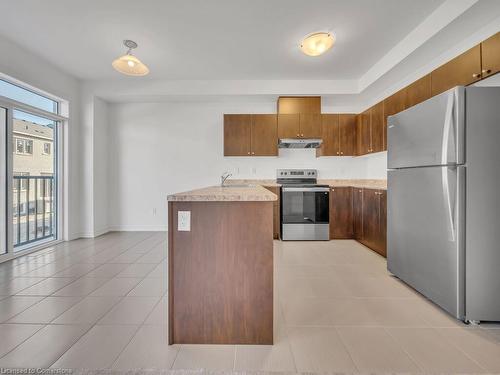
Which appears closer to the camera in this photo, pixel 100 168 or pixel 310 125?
pixel 310 125

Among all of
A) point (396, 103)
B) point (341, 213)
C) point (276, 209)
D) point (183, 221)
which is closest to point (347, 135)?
point (396, 103)

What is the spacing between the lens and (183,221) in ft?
4.93

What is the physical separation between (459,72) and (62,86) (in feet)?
17.3

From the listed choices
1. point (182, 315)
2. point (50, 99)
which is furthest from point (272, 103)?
point (182, 315)

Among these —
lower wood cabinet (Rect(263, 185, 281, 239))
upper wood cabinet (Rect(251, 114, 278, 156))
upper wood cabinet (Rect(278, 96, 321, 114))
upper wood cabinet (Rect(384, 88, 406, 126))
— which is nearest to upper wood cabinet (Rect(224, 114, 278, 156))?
upper wood cabinet (Rect(251, 114, 278, 156))

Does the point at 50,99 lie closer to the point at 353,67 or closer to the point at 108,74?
the point at 108,74

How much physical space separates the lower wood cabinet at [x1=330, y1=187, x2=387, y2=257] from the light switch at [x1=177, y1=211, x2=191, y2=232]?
2.64 meters

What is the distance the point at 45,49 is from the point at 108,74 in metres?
0.85

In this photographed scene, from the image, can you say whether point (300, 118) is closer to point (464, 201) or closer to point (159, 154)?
point (159, 154)

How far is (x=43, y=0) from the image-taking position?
7.72 feet

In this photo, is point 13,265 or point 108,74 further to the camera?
point 108,74

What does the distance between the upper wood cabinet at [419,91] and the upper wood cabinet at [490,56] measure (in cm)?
58

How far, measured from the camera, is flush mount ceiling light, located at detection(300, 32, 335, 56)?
248 centimetres

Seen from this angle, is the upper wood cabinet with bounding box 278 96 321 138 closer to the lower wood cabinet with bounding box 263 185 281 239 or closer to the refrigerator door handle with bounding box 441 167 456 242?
the lower wood cabinet with bounding box 263 185 281 239
